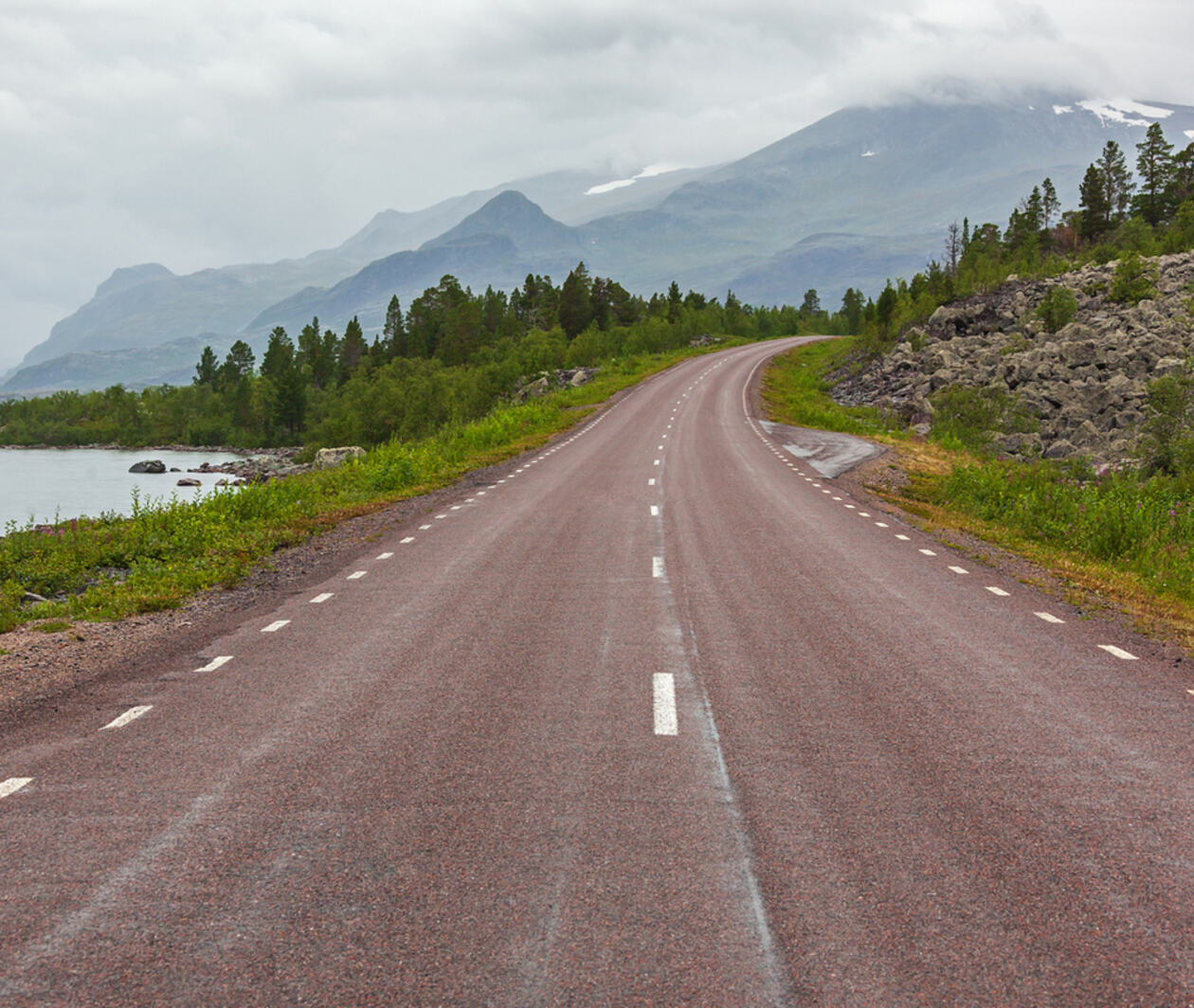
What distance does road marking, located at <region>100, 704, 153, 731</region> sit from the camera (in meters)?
5.94

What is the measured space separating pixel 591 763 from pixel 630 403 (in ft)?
142

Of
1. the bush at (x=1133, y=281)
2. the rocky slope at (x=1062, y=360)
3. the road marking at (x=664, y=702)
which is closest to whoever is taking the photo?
the road marking at (x=664, y=702)

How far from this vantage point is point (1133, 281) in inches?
1719

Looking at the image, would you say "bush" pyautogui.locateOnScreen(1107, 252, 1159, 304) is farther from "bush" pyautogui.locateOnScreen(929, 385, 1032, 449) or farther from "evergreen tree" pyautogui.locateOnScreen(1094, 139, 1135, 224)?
"evergreen tree" pyautogui.locateOnScreen(1094, 139, 1135, 224)

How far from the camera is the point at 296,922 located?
3.58m

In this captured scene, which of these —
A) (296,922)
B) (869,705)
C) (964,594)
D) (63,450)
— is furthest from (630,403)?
(63,450)

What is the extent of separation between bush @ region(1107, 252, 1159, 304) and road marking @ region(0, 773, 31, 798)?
4923 cm

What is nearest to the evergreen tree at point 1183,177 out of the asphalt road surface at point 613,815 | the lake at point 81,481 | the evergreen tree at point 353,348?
the lake at point 81,481

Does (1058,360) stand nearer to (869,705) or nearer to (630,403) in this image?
(630,403)

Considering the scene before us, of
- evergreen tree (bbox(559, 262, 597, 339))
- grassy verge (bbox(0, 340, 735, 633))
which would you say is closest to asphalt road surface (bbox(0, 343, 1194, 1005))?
grassy verge (bbox(0, 340, 735, 633))

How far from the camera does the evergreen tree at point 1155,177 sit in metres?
75.9

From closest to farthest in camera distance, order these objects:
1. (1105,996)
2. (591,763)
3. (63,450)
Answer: (1105,996) < (591,763) < (63,450)

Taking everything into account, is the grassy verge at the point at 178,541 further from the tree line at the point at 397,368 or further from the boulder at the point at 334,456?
the tree line at the point at 397,368

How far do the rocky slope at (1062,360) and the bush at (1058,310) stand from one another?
37cm
